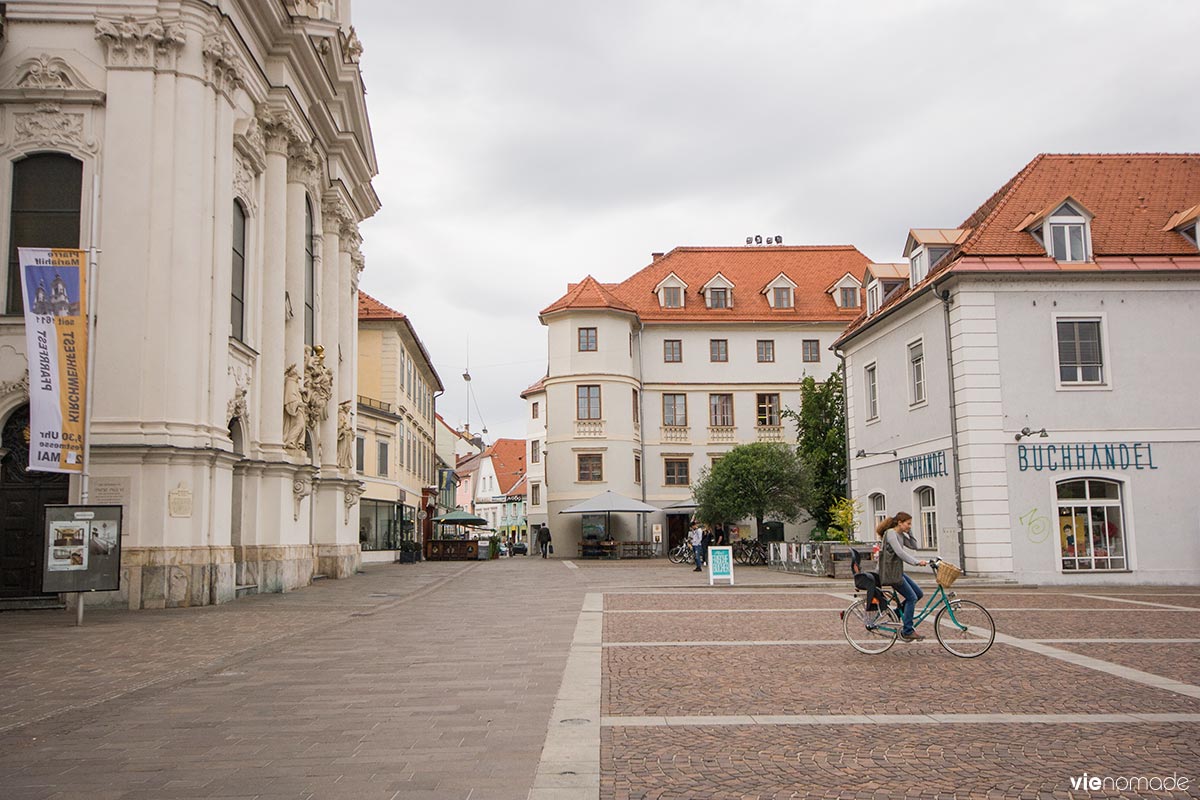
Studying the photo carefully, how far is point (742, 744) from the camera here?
719cm

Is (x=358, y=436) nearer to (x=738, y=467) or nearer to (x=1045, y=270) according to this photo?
(x=738, y=467)

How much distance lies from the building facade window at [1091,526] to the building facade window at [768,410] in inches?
1154

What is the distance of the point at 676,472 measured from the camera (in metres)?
53.7

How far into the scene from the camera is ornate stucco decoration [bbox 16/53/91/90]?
20281 millimetres

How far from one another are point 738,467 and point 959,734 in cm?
3160

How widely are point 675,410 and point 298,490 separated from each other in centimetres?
2982

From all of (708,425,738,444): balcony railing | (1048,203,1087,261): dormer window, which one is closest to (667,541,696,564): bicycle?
(708,425,738,444): balcony railing

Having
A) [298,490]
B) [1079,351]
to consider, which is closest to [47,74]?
[298,490]

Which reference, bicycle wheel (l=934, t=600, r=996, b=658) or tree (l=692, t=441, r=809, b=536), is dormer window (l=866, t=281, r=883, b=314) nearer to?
tree (l=692, t=441, r=809, b=536)

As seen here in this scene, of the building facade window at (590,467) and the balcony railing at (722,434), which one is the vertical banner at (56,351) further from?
→ the balcony railing at (722,434)

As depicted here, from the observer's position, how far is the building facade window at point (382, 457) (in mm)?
43750

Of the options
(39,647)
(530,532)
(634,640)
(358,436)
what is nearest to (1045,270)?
(634,640)

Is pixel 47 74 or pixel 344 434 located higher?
pixel 47 74

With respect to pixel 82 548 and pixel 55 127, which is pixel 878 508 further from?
pixel 55 127
